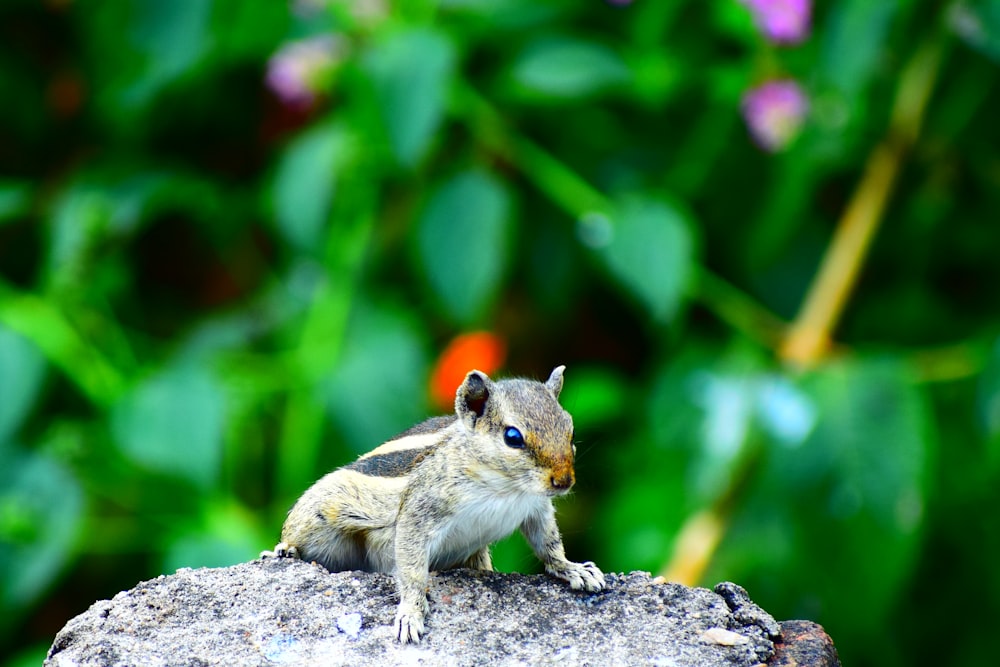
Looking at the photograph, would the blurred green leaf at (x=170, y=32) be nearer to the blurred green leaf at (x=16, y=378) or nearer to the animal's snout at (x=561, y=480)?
the blurred green leaf at (x=16, y=378)

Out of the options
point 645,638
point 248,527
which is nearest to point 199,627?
point 645,638

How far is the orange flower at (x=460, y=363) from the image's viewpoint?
541cm

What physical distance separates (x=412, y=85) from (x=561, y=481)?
7.91 ft

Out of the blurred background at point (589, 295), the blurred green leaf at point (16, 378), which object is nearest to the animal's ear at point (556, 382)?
the blurred background at point (589, 295)

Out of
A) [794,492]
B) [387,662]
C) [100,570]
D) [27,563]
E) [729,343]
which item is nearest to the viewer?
[387,662]

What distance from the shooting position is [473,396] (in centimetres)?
292

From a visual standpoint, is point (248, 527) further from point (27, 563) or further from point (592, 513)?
point (592, 513)

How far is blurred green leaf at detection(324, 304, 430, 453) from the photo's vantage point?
4.79 m

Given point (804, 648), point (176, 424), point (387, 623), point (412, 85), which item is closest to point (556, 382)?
point (387, 623)

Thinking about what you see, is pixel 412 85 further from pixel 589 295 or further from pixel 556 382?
pixel 556 382

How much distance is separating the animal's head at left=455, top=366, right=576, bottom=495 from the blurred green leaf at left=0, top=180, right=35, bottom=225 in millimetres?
3257

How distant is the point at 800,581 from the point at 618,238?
135 cm

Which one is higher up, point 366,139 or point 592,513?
point 366,139

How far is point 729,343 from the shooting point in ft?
17.2
